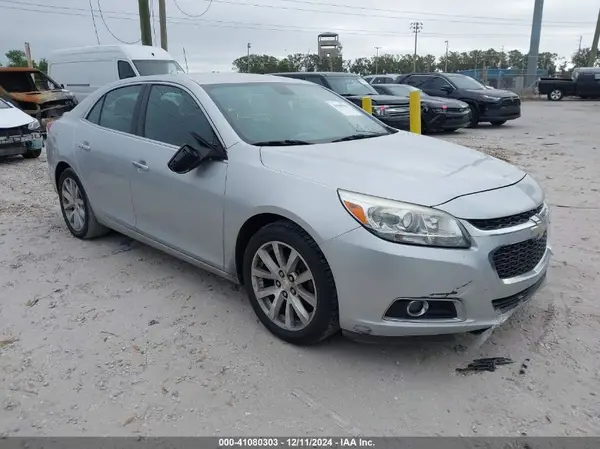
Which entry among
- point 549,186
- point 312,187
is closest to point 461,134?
point 549,186

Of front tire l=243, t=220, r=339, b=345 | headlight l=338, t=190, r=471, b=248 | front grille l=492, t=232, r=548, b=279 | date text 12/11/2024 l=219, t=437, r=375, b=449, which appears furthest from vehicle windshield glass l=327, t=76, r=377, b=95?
date text 12/11/2024 l=219, t=437, r=375, b=449

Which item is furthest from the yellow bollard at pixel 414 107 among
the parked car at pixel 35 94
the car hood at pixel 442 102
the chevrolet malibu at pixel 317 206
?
the parked car at pixel 35 94

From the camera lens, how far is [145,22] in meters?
16.4

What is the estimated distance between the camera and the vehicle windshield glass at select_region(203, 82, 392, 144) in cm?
350

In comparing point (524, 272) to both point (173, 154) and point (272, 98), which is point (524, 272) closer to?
point (272, 98)

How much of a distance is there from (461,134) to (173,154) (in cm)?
1158

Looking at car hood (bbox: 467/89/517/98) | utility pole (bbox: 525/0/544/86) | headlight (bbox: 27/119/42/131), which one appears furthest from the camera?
utility pole (bbox: 525/0/544/86)

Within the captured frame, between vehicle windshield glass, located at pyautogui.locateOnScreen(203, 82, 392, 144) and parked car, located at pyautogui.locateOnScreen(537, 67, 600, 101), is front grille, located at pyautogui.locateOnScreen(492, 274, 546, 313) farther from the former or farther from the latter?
parked car, located at pyautogui.locateOnScreen(537, 67, 600, 101)

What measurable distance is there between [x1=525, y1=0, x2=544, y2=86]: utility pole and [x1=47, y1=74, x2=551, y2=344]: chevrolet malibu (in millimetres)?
33503

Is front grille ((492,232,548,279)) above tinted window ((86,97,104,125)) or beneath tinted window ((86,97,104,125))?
beneath

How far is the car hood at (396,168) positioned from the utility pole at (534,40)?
34.0m

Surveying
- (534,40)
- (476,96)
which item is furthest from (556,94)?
(476,96)

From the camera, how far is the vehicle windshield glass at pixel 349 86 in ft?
40.7

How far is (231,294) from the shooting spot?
3795 mm
